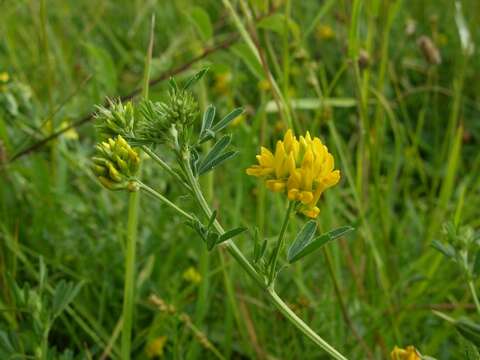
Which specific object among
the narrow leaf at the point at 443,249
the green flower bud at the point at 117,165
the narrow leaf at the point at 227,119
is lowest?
the narrow leaf at the point at 443,249

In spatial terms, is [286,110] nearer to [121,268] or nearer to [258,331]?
[258,331]

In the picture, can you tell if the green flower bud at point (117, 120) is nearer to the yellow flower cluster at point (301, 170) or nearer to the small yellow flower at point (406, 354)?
the yellow flower cluster at point (301, 170)

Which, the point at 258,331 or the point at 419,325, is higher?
the point at 258,331

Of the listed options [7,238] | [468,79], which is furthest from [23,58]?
[468,79]

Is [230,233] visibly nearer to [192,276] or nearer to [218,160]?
[218,160]

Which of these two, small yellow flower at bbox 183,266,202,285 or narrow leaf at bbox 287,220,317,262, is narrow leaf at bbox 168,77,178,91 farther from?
small yellow flower at bbox 183,266,202,285

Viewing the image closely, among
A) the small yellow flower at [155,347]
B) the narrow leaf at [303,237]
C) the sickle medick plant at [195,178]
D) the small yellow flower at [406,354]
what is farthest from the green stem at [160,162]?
the small yellow flower at [155,347]

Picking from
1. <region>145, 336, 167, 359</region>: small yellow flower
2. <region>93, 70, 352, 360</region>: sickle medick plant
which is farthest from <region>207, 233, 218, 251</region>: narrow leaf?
<region>145, 336, 167, 359</region>: small yellow flower
